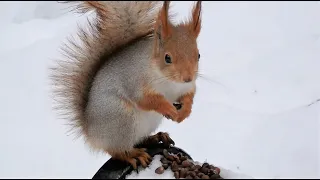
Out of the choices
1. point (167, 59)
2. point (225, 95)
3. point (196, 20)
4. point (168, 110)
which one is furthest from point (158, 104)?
point (225, 95)

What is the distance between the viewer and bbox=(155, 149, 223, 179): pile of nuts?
168 cm

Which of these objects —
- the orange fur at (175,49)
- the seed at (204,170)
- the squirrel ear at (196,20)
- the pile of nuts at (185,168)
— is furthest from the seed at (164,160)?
the squirrel ear at (196,20)

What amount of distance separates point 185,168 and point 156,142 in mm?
252

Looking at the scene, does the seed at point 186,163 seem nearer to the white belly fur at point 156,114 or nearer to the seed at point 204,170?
the seed at point 204,170

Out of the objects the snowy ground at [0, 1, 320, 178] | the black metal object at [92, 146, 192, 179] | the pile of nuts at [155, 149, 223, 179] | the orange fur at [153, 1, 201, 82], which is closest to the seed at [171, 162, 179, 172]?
the pile of nuts at [155, 149, 223, 179]

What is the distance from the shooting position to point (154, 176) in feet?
5.66

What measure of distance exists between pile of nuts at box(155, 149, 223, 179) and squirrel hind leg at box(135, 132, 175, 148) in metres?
0.10

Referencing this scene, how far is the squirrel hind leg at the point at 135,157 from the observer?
70.7 inches

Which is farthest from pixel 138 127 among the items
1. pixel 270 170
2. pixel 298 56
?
pixel 298 56

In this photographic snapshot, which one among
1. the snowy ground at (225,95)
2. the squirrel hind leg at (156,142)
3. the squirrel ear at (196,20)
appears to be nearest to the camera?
the squirrel ear at (196,20)

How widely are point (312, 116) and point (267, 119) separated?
193 mm

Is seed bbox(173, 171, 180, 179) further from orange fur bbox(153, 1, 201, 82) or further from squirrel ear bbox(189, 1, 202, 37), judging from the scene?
squirrel ear bbox(189, 1, 202, 37)

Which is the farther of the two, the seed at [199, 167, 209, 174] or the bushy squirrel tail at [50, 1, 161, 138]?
the bushy squirrel tail at [50, 1, 161, 138]

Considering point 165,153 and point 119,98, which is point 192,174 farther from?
point 119,98
